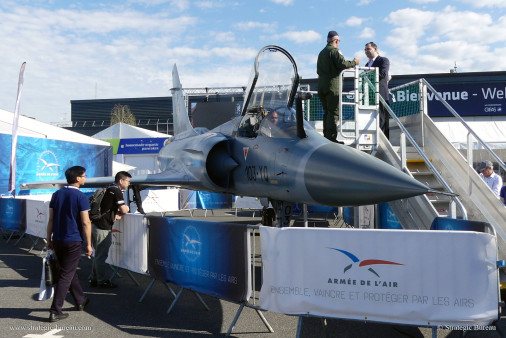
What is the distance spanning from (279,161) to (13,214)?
26.8ft

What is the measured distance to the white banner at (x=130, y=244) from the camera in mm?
5902

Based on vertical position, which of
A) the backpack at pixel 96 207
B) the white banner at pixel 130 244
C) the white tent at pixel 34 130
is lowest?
the white banner at pixel 130 244

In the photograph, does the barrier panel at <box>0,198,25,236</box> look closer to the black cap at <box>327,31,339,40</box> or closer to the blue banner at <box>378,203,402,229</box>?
the black cap at <box>327,31,339,40</box>

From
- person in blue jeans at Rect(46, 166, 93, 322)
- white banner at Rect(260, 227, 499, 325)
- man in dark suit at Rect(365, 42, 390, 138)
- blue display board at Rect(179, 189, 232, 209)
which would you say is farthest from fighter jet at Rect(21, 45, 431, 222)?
blue display board at Rect(179, 189, 232, 209)

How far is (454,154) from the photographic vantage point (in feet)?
23.1

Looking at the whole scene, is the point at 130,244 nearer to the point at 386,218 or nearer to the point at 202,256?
the point at 202,256

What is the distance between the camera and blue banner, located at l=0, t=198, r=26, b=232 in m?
10.5

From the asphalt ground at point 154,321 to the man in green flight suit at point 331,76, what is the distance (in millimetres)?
3455

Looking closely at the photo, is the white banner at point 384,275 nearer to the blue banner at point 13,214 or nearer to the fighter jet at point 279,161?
the fighter jet at point 279,161

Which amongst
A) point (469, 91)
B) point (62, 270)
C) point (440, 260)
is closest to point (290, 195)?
point (440, 260)

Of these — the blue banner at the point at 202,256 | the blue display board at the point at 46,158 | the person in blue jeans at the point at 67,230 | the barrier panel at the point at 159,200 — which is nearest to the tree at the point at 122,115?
Answer: the blue display board at the point at 46,158

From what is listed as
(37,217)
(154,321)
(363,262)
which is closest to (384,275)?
(363,262)

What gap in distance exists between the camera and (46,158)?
53.4ft

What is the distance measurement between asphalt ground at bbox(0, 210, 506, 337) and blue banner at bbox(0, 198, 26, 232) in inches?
176
